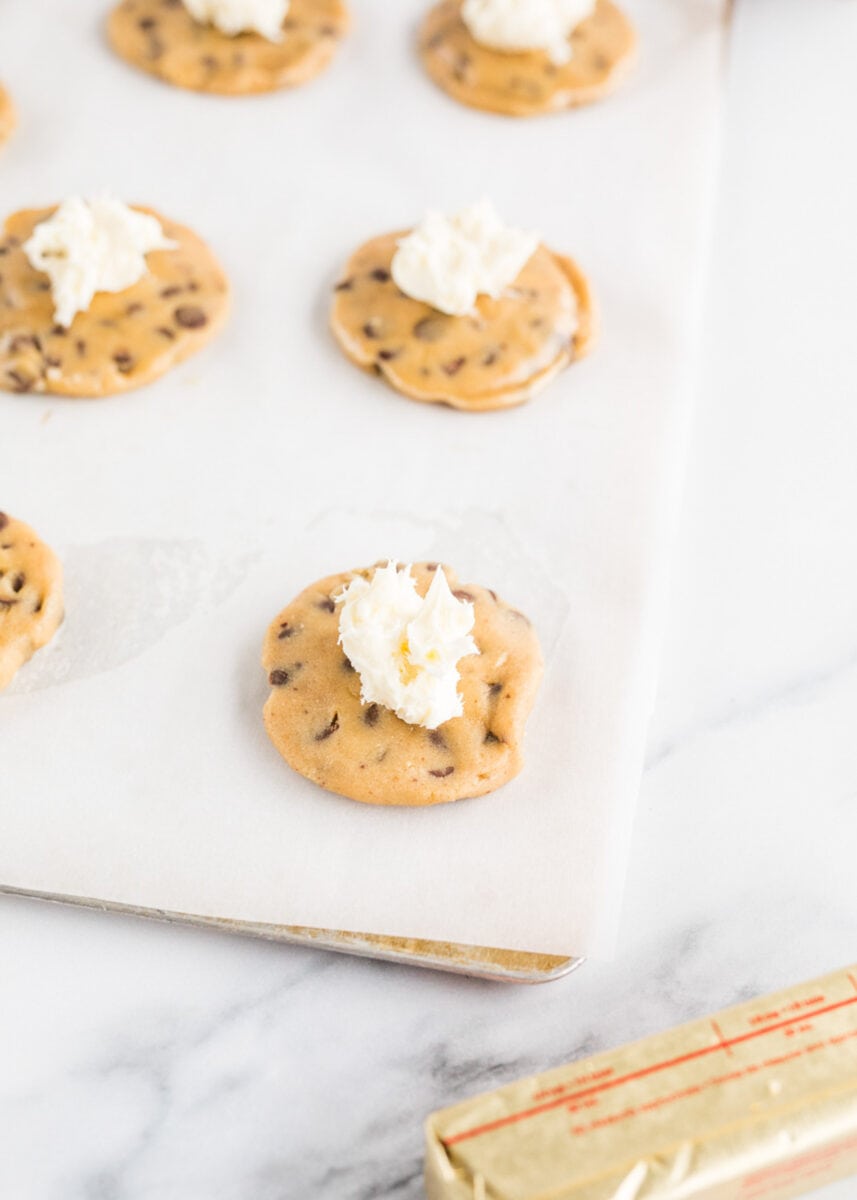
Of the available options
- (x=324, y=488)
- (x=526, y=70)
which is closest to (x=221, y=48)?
(x=526, y=70)

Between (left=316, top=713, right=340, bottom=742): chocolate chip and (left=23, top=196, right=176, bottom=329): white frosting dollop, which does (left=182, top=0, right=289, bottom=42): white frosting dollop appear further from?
(left=316, top=713, right=340, bottom=742): chocolate chip

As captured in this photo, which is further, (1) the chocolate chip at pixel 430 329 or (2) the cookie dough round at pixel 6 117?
(2) the cookie dough round at pixel 6 117

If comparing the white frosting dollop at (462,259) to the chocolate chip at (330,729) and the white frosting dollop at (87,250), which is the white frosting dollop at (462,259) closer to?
the white frosting dollop at (87,250)

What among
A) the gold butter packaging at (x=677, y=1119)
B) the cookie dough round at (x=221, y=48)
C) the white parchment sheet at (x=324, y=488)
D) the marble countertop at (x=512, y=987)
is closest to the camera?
the gold butter packaging at (x=677, y=1119)

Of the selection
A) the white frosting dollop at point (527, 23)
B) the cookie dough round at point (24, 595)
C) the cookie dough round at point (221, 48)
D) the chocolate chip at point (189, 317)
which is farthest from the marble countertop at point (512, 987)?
the cookie dough round at point (221, 48)

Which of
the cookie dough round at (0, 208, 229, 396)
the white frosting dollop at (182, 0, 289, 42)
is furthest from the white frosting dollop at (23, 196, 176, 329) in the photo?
the white frosting dollop at (182, 0, 289, 42)

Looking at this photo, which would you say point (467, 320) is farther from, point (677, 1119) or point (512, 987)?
point (677, 1119)
